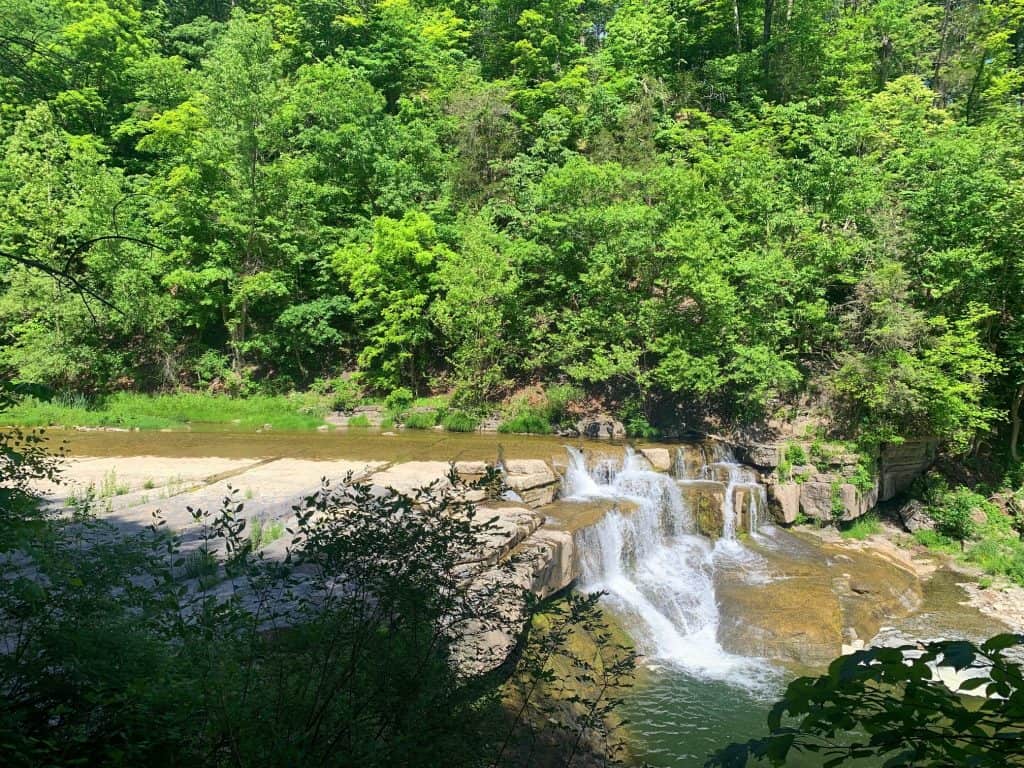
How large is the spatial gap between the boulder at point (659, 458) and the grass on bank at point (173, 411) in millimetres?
10296

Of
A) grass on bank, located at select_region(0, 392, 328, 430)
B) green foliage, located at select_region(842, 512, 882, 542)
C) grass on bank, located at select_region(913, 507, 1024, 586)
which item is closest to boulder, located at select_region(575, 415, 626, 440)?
green foliage, located at select_region(842, 512, 882, 542)

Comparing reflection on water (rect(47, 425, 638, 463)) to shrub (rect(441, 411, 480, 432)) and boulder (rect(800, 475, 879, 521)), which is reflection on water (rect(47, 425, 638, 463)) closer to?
shrub (rect(441, 411, 480, 432))

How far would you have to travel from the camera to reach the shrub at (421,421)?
1902cm

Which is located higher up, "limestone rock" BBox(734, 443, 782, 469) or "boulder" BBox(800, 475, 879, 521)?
"limestone rock" BBox(734, 443, 782, 469)

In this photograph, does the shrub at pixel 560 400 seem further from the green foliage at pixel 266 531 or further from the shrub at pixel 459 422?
the green foliage at pixel 266 531

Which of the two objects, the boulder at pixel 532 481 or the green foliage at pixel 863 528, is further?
the green foliage at pixel 863 528

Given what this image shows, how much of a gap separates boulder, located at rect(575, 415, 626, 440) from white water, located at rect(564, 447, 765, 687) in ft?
12.7

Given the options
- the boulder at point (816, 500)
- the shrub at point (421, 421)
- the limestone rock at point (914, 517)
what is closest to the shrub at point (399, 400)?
the shrub at point (421, 421)

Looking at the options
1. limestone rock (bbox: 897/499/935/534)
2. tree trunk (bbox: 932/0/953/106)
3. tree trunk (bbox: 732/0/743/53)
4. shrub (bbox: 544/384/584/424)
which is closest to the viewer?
limestone rock (bbox: 897/499/935/534)

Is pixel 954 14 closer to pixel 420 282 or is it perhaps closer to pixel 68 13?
pixel 420 282

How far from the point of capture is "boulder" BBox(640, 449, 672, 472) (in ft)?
45.1

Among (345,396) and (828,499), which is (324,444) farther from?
(828,499)

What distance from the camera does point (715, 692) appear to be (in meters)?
8.38

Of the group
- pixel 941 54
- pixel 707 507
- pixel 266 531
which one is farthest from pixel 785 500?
pixel 941 54
